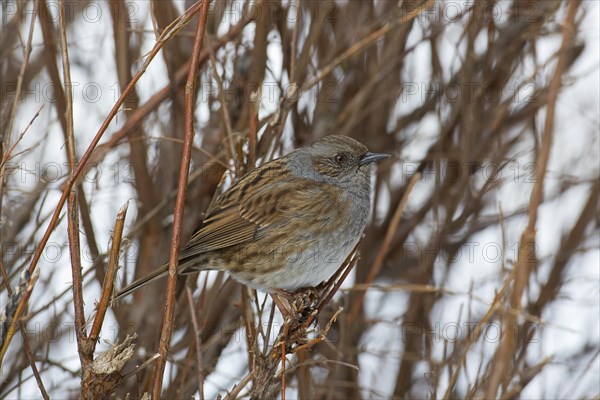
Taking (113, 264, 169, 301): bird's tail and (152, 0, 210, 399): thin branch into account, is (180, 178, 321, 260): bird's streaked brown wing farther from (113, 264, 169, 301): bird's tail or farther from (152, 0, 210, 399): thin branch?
(152, 0, 210, 399): thin branch

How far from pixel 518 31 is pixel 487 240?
129cm

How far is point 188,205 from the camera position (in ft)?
15.1

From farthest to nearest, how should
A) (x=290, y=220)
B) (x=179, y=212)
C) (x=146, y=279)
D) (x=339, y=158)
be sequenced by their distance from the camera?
(x=339, y=158), (x=290, y=220), (x=146, y=279), (x=179, y=212)

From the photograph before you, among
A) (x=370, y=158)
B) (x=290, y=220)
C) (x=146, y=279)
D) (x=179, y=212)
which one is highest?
(x=370, y=158)

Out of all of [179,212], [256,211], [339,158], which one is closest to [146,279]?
[256,211]

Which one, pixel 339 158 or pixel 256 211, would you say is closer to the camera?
pixel 256 211

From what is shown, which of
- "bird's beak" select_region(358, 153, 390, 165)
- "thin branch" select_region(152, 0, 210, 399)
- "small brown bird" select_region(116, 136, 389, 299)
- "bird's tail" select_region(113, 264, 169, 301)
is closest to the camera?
"thin branch" select_region(152, 0, 210, 399)

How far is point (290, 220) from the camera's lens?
12.6ft

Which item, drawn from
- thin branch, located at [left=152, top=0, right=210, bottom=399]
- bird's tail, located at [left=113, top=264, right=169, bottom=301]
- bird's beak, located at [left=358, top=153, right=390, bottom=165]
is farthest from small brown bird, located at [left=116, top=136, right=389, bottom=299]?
thin branch, located at [left=152, top=0, right=210, bottom=399]

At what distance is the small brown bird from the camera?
3734 millimetres

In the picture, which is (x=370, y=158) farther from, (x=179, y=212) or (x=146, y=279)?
(x=179, y=212)

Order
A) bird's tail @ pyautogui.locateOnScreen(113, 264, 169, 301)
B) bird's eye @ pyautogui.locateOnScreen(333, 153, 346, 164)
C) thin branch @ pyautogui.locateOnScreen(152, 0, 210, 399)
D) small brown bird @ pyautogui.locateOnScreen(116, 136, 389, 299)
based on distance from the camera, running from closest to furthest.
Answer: thin branch @ pyautogui.locateOnScreen(152, 0, 210, 399) < bird's tail @ pyautogui.locateOnScreen(113, 264, 169, 301) < small brown bird @ pyautogui.locateOnScreen(116, 136, 389, 299) < bird's eye @ pyautogui.locateOnScreen(333, 153, 346, 164)

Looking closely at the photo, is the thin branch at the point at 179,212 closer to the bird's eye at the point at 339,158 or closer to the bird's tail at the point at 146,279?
the bird's tail at the point at 146,279

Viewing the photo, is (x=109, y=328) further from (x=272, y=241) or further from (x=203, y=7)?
(x=203, y=7)
